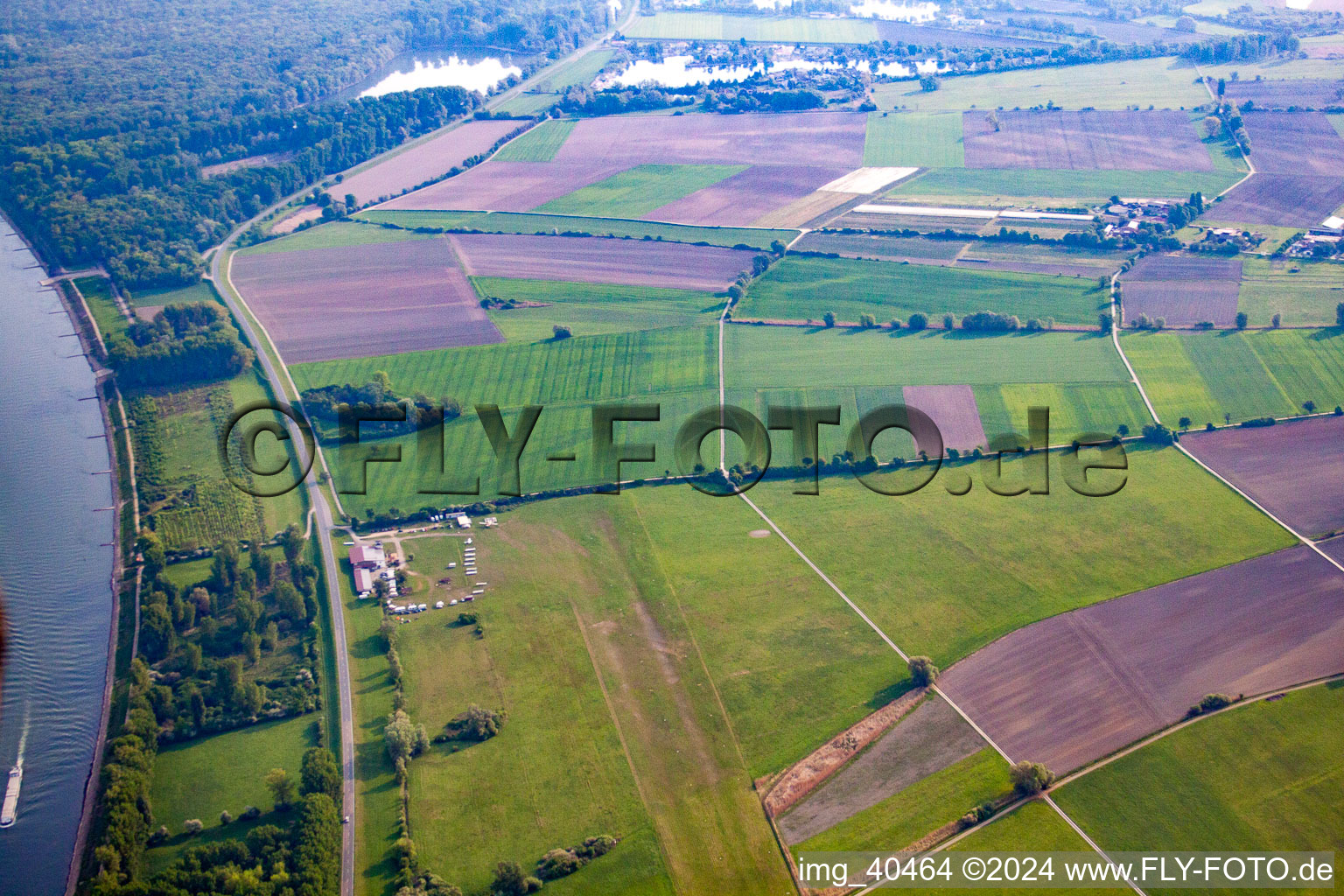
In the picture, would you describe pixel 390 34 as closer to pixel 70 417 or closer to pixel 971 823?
pixel 70 417

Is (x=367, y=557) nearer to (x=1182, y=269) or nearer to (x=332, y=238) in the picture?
(x=332, y=238)

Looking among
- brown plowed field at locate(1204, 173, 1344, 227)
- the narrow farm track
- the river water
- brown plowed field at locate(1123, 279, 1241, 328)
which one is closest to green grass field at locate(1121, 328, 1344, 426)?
brown plowed field at locate(1123, 279, 1241, 328)

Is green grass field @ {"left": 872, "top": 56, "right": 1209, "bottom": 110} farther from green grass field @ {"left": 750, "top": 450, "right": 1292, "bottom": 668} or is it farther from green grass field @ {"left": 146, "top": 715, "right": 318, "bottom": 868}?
green grass field @ {"left": 146, "top": 715, "right": 318, "bottom": 868}

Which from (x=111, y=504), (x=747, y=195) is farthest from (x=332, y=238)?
(x=111, y=504)

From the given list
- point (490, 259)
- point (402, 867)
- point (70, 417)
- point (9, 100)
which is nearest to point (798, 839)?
point (402, 867)

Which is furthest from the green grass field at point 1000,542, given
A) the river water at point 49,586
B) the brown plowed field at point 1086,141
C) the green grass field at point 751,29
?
the green grass field at point 751,29

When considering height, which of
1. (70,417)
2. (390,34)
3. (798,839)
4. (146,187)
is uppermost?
(390,34)
